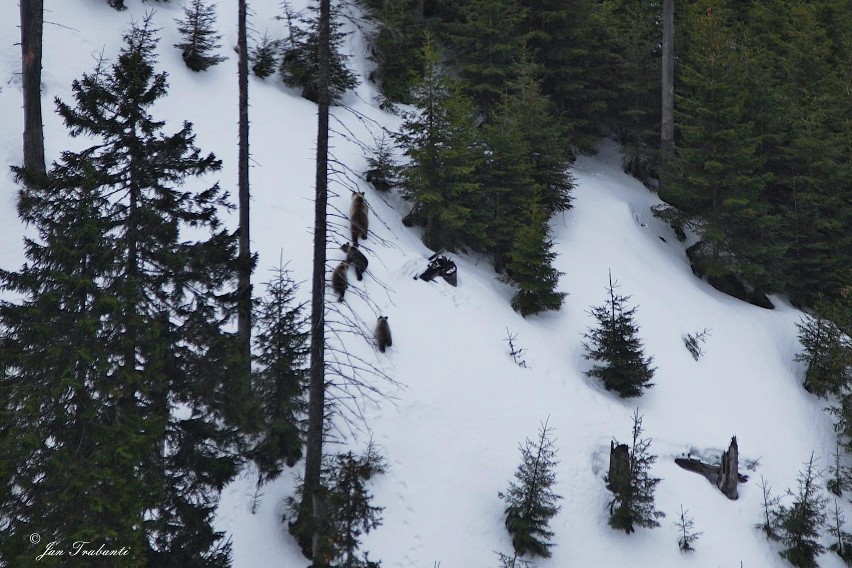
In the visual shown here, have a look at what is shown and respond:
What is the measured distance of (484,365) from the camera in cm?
1446

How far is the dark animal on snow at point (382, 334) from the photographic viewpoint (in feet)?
44.5

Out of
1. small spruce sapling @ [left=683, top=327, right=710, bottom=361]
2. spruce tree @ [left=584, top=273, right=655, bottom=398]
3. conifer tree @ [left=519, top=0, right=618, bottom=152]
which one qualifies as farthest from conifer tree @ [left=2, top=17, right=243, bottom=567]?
conifer tree @ [left=519, top=0, right=618, bottom=152]

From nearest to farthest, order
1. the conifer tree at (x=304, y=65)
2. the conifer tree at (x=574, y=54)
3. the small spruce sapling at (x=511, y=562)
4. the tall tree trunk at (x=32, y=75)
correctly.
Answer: the small spruce sapling at (x=511, y=562) → the tall tree trunk at (x=32, y=75) → the conifer tree at (x=304, y=65) → the conifer tree at (x=574, y=54)

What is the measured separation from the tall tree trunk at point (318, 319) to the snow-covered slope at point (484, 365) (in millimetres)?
617

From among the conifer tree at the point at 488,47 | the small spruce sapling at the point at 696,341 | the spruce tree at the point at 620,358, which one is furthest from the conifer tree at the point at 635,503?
the conifer tree at the point at 488,47

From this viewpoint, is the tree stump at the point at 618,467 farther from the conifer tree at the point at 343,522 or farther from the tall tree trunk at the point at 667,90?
the tall tree trunk at the point at 667,90

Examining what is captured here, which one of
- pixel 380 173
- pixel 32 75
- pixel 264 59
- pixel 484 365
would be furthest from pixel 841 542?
pixel 264 59

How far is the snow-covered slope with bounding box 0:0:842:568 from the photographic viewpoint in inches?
447

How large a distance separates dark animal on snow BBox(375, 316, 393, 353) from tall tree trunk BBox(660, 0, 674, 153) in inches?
638

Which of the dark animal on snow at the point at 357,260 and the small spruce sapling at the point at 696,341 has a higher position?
the dark animal on snow at the point at 357,260

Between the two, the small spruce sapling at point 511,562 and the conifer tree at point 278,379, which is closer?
the conifer tree at point 278,379

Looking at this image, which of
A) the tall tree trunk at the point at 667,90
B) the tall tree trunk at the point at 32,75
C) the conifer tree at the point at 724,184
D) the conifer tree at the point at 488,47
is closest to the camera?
the tall tree trunk at the point at 32,75

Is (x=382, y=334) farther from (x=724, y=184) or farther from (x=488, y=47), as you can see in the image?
(x=724, y=184)

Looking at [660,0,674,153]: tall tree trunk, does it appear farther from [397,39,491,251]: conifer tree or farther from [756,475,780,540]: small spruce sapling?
[756,475,780,540]: small spruce sapling
